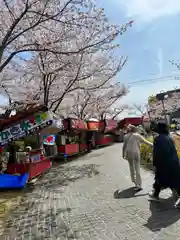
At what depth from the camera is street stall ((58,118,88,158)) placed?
19295 mm

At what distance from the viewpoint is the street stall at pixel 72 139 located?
63.3ft

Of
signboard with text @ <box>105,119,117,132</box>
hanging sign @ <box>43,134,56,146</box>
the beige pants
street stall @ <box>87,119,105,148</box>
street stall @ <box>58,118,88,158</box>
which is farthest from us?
signboard with text @ <box>105,119,117,132</box>

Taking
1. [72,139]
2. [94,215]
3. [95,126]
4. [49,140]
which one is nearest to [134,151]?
[94,215]

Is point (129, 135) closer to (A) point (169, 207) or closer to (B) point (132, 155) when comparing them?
(B) point (132, 155)

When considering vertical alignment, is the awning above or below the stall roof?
below

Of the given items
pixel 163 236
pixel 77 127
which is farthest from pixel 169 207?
pixel 77 127

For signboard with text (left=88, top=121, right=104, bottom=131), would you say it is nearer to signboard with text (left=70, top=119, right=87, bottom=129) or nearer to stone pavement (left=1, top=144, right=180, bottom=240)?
signboard with text (left=70, top=119, right=87, bottom=129)

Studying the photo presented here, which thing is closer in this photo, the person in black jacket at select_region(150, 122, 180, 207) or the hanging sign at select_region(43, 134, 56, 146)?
the person in black jacket at select_region(150, 122, 180, 207)

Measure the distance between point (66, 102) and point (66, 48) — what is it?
61.2 feet

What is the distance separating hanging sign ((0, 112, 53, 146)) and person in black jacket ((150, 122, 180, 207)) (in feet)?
14.6

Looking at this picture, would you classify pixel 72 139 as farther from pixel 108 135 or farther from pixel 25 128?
pixel 25 128

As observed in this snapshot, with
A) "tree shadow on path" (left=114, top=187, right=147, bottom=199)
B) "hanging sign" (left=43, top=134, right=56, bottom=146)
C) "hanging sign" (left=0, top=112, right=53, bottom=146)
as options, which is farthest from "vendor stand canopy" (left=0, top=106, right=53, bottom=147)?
"hanging sign" (left=43, top=134, right=56, bottom=146)

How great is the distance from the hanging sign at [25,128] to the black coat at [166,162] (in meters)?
4.48

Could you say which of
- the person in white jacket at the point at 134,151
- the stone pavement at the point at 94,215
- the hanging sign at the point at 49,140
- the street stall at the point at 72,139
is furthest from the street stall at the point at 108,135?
the person in white jacket at the point at 134,151
